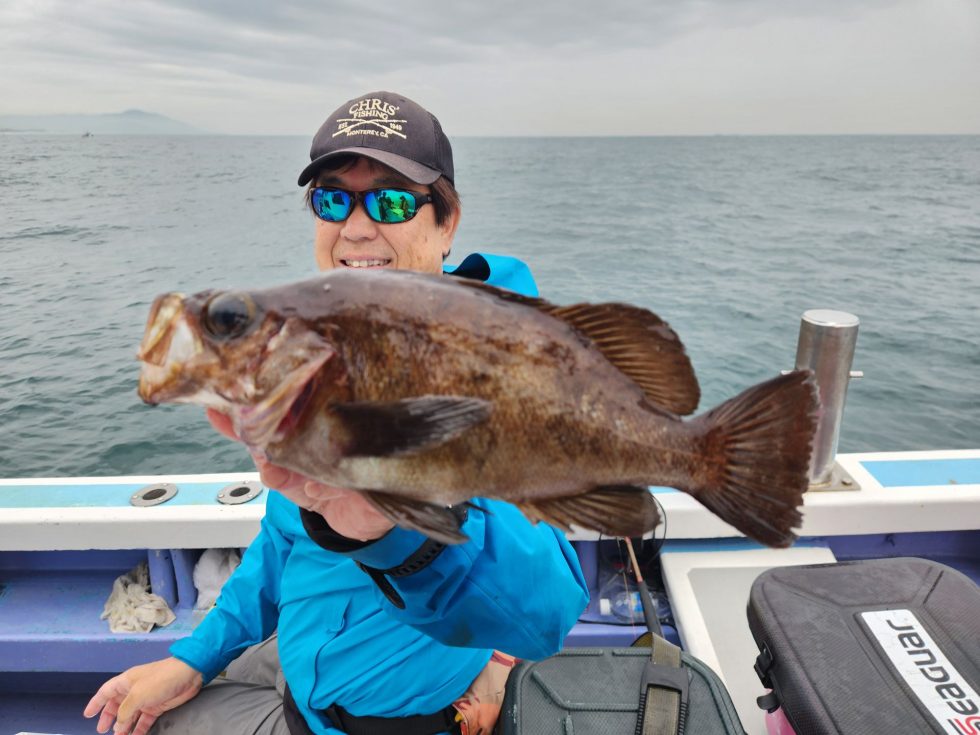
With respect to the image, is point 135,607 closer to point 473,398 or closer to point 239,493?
point 239,493

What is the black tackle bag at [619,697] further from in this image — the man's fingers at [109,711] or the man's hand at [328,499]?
the man's fingers at [109,711]

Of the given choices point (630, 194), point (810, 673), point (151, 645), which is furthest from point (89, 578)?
point (630, 194)

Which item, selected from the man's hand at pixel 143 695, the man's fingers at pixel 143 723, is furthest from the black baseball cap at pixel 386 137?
the man's fingers at pixel 143 723

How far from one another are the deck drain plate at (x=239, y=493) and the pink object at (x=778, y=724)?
3.41 m

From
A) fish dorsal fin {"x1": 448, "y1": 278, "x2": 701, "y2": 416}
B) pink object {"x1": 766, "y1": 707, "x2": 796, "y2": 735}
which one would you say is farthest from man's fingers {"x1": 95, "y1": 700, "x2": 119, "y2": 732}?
pink object {"x1": 766, "y1": 707, "x2": 796, "y2": 735}

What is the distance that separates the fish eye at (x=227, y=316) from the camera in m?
1.58

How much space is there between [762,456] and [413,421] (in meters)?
0.84

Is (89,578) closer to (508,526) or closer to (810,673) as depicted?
(508,526)

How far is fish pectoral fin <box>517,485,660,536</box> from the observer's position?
1.59 m

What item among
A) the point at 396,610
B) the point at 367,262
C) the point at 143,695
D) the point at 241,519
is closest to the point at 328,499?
the point at 396,610

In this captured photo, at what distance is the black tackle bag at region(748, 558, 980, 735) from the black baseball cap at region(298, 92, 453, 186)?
8.47ft

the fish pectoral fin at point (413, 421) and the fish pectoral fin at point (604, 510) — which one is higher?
the fish pectoral fin at point (413, 421)

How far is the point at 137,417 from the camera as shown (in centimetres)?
1147

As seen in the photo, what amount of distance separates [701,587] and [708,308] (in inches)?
568
